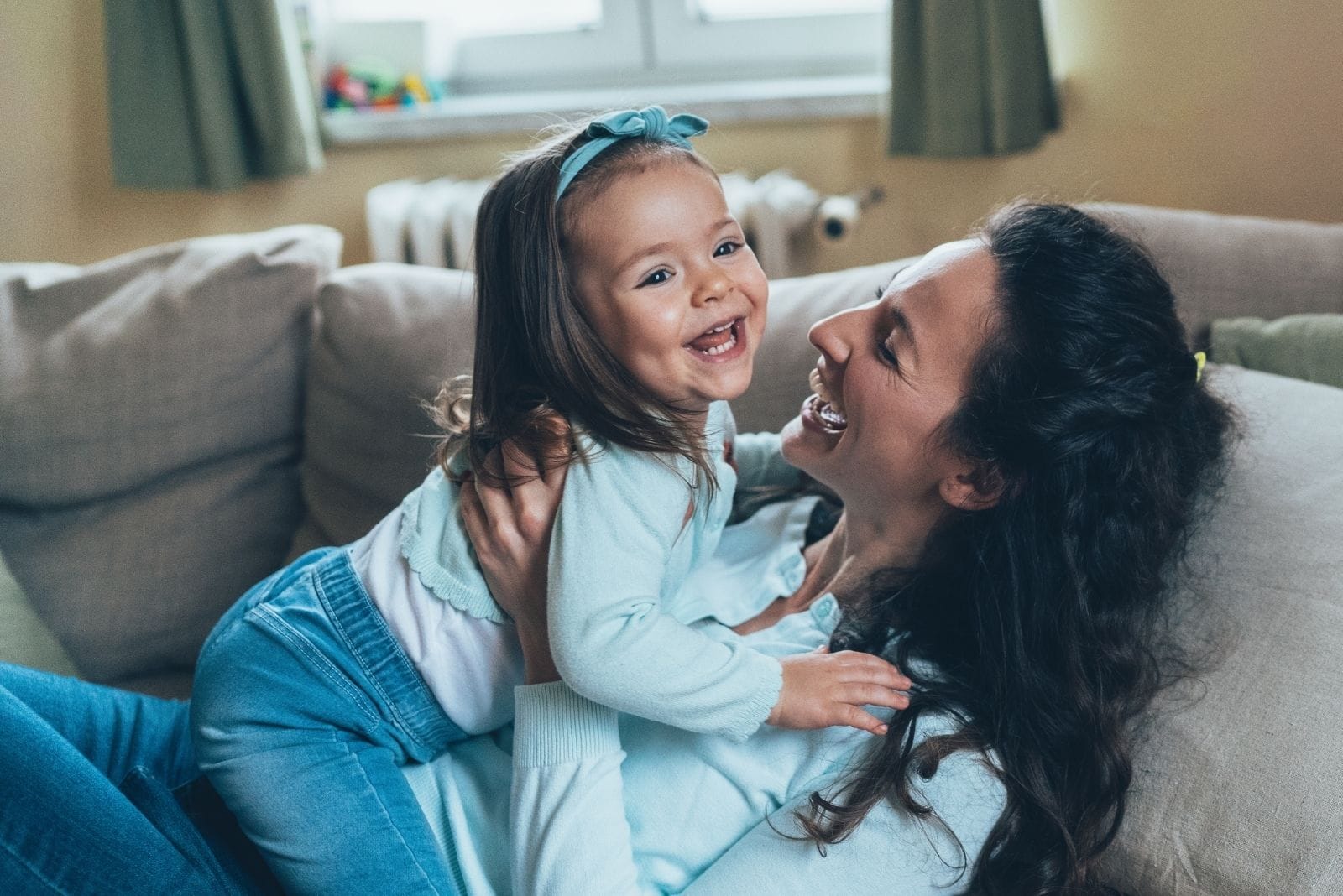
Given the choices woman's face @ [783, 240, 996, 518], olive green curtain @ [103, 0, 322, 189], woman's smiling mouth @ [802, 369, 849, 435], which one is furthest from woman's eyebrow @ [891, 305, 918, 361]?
olive green curtain @ [103, 0, 322, 189]

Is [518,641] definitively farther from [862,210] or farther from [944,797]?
[862,210]

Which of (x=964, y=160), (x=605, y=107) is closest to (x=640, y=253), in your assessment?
(x=964, y=160)

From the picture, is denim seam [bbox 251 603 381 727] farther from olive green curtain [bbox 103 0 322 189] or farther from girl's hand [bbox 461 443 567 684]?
olive green curtain [bbox 103 0 322 189]

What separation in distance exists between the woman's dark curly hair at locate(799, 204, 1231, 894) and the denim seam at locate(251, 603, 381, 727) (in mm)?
486

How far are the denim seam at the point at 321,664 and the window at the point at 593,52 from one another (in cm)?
176

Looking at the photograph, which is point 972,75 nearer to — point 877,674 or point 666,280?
point 666,280

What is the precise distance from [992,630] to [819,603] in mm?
199

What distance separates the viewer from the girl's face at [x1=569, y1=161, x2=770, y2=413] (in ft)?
3.59

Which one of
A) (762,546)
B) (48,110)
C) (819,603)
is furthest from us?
(48,110)

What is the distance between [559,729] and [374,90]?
7.28 feet

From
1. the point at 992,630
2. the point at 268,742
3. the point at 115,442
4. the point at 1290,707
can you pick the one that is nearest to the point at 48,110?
the point at 115,442

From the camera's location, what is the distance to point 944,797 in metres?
1.08

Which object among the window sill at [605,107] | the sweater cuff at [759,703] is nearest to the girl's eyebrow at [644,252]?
the sweater cuff at [759,703]

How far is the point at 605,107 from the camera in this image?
8.82ft
